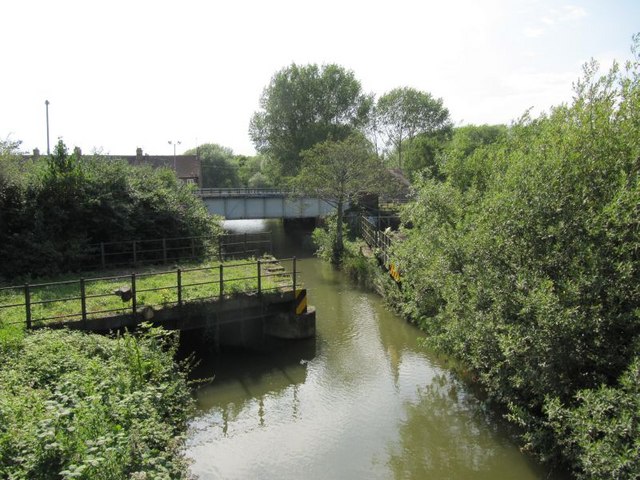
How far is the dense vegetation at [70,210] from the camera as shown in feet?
50.6

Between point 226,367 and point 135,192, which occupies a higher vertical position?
point 135,192

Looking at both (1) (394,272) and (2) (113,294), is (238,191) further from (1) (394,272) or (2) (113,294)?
(2) (113,294)

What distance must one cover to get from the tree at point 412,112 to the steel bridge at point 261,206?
102ft

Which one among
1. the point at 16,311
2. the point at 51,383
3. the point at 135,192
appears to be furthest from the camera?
the point at 135,192

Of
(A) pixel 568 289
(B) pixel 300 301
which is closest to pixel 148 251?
(B) pixel 300 301

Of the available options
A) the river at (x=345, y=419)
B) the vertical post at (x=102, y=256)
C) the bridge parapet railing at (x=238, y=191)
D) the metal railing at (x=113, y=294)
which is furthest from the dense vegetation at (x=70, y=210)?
the bridge parapet railing at (x=238, y=191)

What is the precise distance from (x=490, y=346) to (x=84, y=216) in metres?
14.0

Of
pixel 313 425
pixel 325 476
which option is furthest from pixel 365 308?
pixel 325 476

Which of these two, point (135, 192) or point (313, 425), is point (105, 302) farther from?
point (135, 192)

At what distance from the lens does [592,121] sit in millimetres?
8938

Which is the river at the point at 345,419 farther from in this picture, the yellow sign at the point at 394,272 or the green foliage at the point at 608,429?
the yellow sign at the point at 394,272

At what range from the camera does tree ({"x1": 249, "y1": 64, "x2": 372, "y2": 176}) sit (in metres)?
48.0

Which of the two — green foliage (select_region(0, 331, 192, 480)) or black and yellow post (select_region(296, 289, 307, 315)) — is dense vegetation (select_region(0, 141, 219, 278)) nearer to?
green foliage (select_region(0, 331, 192, 480))

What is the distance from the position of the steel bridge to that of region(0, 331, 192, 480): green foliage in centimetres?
2228
